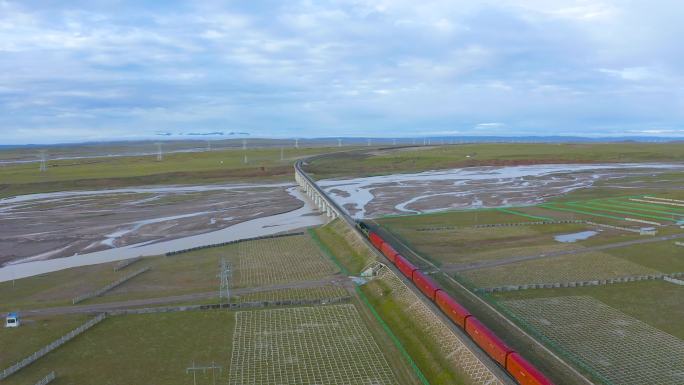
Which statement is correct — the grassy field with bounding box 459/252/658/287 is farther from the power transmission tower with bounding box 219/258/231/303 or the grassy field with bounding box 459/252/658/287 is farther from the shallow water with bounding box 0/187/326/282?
the shallow water with bounding box 0/187/326/282

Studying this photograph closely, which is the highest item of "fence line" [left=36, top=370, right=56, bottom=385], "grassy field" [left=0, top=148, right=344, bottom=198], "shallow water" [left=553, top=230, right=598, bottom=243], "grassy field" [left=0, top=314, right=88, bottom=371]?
"grassy field" [left=0, top=148, right=344, bottom=198]

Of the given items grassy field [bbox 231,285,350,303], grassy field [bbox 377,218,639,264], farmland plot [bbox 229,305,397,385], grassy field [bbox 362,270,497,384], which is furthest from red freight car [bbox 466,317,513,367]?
grassy field [bbox 377,218,639,264]

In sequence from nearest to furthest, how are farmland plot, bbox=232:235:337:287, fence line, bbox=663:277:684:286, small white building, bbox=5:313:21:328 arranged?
1. small white building, bbox=5:313:21:328
2. fence line, bbox=663:277:684:286
3. farmland plot, bbox=232:235:337:287

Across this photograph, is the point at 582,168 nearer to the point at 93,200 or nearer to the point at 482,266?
the point at 482,266

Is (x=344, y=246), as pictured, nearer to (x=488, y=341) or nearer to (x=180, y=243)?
(x=180, y=243)

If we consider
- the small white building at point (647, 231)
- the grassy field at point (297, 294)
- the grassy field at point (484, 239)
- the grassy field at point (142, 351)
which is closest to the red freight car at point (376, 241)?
the grassy field at point (484, 239)

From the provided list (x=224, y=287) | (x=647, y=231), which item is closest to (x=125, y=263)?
(x=224, y=287)

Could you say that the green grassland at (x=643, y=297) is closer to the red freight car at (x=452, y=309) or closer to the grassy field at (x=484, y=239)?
the red freight car at (x=452, y=309)

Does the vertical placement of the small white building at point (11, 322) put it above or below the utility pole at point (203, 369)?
above

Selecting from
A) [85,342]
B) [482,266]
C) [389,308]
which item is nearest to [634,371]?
[389,308]
